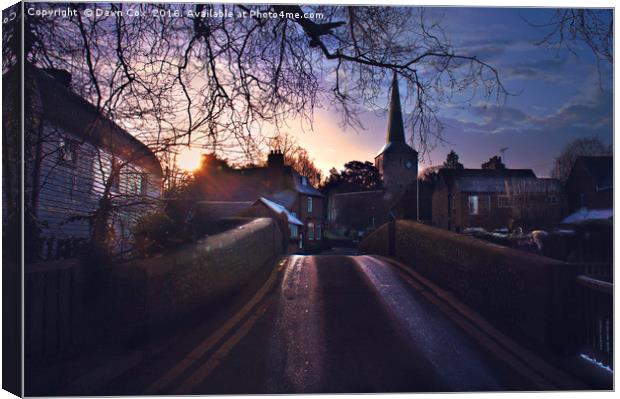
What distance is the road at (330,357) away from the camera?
3.91 metres

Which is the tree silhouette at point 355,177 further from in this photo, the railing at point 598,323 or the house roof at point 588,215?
the railing at point 598,323

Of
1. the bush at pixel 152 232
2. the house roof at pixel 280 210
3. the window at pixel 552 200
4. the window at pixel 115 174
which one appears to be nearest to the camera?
the window at pixel 115 174

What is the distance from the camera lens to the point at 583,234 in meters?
4.94

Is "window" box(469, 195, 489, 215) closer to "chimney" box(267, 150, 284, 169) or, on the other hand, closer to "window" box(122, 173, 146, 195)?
"chimney" box(267, 150, 284, 169)

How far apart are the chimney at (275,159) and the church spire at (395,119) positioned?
1.48 m

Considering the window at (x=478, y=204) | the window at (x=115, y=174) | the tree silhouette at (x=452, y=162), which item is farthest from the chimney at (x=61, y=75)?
the window at (x=478, y=204)

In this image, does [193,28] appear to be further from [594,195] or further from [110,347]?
[594,195]

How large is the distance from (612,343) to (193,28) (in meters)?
5.83

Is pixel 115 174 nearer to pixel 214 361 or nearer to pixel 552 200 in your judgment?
pixel 214 361

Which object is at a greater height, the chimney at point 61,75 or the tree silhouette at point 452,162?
the chimney at point 61,75

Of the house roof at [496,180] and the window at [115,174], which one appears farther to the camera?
the house roof at [496,180]

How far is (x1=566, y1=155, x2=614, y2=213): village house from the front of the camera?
446cm

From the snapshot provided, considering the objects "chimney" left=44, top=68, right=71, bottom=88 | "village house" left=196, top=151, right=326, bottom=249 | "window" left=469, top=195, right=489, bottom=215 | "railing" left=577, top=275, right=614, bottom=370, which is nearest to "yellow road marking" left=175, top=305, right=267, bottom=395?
"village house" left=196, top=151, right=326, bottom=249

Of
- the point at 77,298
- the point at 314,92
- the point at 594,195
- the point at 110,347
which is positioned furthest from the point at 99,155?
the point at 594,195
